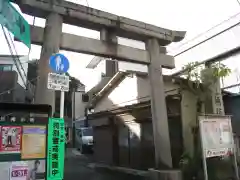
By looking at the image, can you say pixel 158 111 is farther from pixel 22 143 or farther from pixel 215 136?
pixel 22 143

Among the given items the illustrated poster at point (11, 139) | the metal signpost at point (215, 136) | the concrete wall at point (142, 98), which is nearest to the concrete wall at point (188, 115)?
the concrete wall at point (142, 98)

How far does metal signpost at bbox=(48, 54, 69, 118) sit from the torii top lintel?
2291 millimetres

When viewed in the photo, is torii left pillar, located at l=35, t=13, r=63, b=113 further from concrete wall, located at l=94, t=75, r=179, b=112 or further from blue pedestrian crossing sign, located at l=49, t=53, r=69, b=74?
concrete wall, located at l=94, t=75, r=179, b=112

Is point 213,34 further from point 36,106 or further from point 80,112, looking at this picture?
point 80,112

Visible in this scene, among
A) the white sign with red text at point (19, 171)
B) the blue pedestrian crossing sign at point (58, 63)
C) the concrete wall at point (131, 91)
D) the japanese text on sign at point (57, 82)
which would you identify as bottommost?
the white sign with red text at point (19, 171)

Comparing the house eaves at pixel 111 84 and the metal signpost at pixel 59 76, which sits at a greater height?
the house eaves at pixel 111 84

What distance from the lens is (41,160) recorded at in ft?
17.3

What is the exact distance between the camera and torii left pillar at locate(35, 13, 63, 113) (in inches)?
286

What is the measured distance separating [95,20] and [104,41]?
78 cm

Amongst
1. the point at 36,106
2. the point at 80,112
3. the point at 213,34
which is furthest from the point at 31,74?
the point at 36,106

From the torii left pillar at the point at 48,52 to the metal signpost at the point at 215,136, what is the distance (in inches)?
191

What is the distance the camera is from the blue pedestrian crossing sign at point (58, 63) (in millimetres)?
6234

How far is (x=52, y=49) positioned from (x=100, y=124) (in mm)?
10173

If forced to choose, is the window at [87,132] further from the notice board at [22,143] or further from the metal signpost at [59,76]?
the notice board at [22,143]
